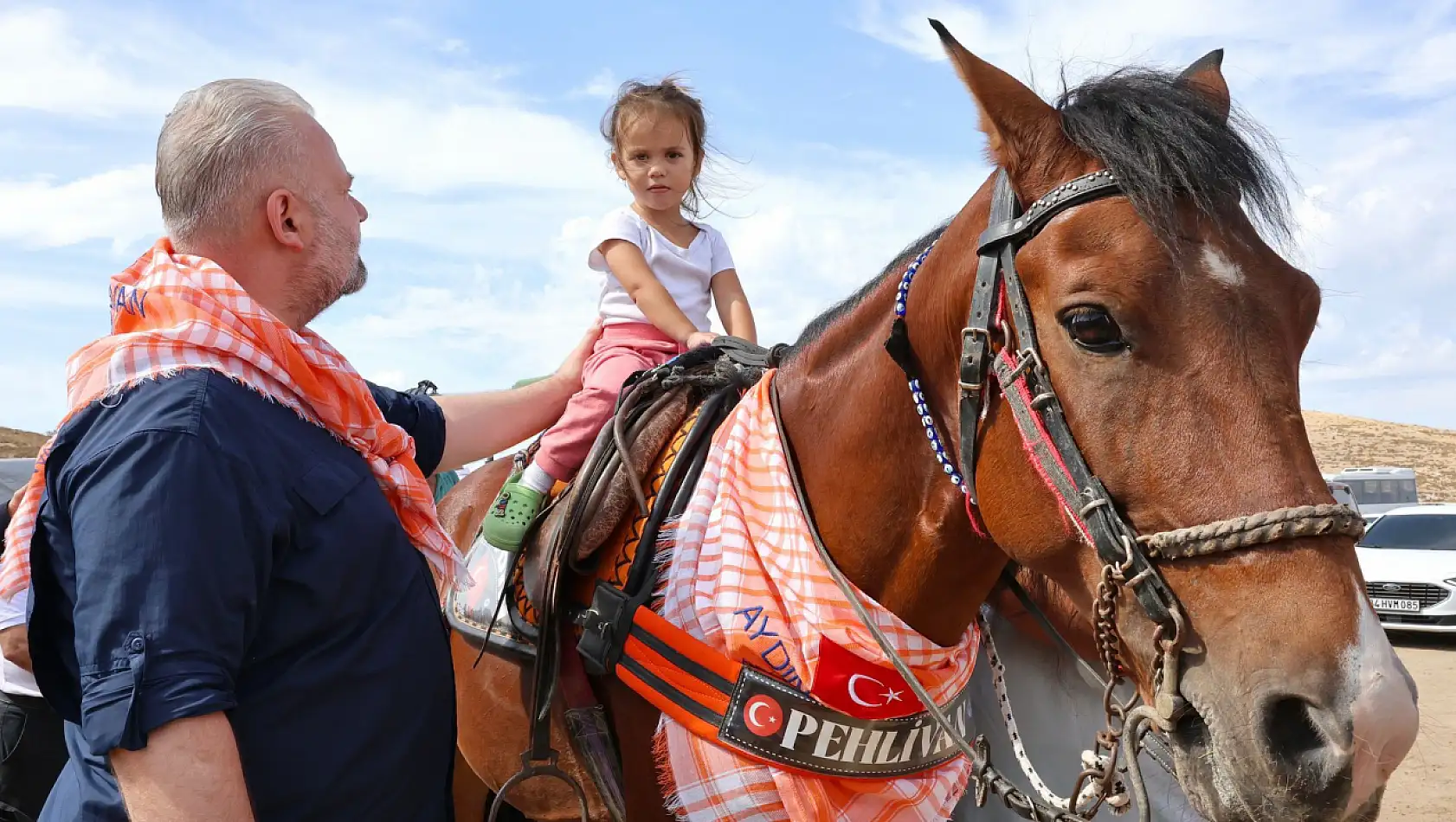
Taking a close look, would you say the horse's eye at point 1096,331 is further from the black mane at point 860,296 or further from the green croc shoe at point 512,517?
the green croc shoe at point 512,517

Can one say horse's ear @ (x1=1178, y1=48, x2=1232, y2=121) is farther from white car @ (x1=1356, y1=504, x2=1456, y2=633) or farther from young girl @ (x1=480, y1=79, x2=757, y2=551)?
white car @ (x1=1356, y1=504, x2=1456, y2=633)

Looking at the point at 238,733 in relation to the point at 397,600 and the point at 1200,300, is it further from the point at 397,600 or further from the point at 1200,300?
the point at 1200,300

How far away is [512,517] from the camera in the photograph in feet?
9.64

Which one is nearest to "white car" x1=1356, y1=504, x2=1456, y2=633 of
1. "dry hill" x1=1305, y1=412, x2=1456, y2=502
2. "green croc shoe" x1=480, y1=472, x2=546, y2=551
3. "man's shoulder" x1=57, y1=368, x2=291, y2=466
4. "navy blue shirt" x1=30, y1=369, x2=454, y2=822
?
"green croc shoe" x1=480, y1=472, x2=546, y2=551

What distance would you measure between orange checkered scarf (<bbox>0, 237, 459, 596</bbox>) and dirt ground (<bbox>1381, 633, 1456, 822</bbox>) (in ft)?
14.3

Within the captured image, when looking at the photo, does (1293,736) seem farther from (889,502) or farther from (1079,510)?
(889,502)

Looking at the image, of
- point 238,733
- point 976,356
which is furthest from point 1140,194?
point 238,733

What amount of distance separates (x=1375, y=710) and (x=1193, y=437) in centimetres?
47

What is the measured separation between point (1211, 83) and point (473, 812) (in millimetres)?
2945

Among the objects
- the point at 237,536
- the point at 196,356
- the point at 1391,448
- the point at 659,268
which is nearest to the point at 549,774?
the point at 237,536

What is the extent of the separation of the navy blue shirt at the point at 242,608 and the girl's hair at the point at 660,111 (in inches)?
92.1

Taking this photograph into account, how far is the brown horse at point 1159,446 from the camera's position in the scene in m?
1.58

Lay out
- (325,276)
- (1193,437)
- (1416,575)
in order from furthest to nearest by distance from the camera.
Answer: (1416,575), (325,276), (1193,437)

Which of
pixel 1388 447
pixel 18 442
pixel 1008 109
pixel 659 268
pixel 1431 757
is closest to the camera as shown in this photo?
pixel 1008 109
